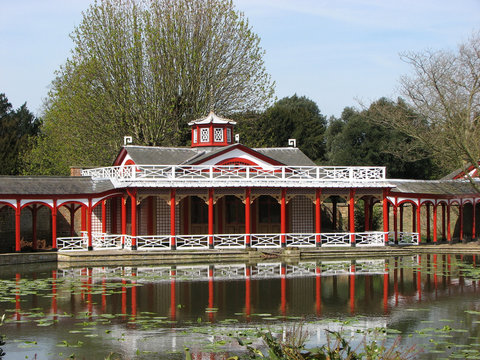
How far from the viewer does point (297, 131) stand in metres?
70.5

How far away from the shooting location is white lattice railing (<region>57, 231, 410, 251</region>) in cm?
3475

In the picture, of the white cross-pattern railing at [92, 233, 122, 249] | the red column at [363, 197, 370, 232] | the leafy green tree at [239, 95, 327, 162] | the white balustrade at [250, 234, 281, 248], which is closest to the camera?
the white cross-pattern railing at [92, 233, 122, 249]

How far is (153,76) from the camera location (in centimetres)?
4575

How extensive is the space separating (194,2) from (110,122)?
9444mm

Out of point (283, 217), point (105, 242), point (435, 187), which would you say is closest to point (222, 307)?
point (283, 217)

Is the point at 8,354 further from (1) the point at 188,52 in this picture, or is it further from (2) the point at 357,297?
(1) the point at 188,52

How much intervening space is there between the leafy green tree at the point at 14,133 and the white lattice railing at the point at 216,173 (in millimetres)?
24189

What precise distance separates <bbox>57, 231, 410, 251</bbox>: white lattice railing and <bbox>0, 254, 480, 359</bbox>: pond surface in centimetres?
428

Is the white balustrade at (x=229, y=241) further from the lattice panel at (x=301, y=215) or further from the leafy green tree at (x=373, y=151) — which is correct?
the leafy green tree at (x=373, y=151)

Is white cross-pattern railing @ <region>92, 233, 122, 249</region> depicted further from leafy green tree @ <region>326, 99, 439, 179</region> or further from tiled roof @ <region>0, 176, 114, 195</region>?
leafy green tree @ <region>326, 99, 439, 179</region>

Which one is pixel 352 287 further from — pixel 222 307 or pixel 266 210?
pixel 266 210

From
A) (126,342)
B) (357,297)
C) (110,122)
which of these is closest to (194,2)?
(110,122)

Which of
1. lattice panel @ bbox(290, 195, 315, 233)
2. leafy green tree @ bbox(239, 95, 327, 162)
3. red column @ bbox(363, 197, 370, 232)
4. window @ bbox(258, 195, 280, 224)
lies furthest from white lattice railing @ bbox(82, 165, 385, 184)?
leafy green tree @ bbox(239, 95, 327, 162)

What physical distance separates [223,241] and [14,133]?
107ft
